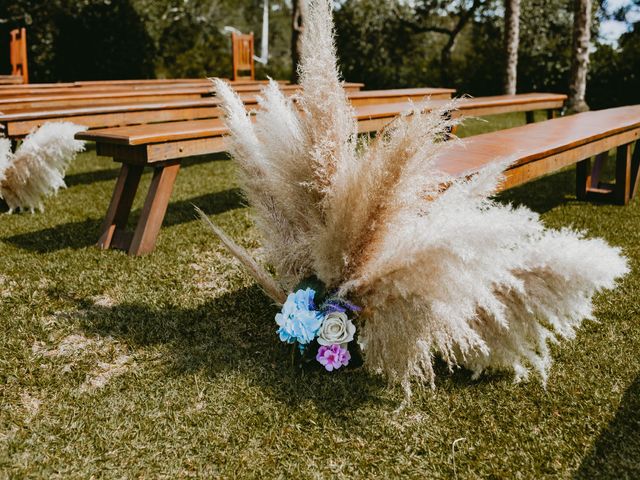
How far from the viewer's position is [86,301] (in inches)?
113

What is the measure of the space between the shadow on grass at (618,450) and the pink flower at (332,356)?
80 cm

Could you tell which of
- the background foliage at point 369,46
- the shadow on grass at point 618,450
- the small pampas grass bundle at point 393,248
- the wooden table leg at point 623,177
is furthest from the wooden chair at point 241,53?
the shadow on grass at point 618,450

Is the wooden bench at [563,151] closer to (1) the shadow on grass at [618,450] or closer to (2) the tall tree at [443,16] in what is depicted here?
(1) the shadow on grass at [618,450]

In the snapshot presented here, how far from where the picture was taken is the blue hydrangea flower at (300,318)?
79.7 inches

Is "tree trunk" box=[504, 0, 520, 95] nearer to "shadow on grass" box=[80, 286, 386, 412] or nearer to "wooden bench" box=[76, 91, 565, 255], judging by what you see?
"wooden bench" box=[76, 91, 565, 255]

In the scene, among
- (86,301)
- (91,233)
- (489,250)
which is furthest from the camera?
(91,233)

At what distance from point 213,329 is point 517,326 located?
125 cm

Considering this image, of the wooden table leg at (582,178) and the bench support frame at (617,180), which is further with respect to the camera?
the wooden table leg at (582,178)

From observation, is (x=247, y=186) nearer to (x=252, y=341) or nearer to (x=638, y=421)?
(x=252, y=341)

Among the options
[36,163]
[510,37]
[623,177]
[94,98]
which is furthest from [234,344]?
[510,37]

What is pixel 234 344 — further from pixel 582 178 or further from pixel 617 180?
pixel 617 180

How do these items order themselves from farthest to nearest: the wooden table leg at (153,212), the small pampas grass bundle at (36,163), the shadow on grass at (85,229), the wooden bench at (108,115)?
the wooden bench at (108,115) < the small pampas grass bundle at (36,163) < the shadow on grass at (85,229) < the wooden table leg at (153,212)

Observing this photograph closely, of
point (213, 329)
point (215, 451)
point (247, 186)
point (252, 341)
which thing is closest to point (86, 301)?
point (213, 329)

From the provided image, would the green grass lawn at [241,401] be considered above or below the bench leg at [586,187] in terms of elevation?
below
